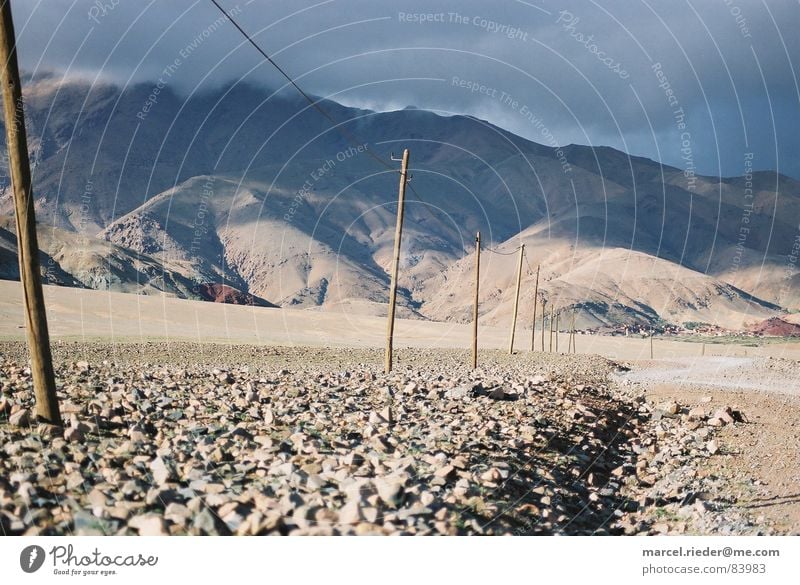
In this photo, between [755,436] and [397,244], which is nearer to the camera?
[755,436]

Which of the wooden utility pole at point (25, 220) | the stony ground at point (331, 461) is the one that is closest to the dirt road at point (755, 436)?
the stony ground at point (331, 461)

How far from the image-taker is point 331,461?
421 inches

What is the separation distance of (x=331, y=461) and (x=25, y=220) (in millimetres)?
5636

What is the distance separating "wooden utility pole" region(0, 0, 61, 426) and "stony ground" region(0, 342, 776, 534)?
0.58m

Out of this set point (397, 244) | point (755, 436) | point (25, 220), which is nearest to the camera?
point (25, 220)

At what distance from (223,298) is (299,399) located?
13310 centimetres

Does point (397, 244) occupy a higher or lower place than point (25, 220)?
higher

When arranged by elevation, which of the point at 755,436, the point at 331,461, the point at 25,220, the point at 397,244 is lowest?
the point at 755,436

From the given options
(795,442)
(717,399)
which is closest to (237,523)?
(795,442)

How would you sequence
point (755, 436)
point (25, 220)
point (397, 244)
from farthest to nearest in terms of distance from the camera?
point (397, 244), point (755, 436), point (25, 220)

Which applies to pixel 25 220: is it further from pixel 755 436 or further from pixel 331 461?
pixel 755 436

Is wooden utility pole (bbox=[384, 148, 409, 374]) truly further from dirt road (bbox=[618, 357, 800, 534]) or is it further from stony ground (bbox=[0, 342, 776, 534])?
dirt road (bbox=[618, 357, 800, 534])

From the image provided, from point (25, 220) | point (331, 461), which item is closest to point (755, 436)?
point (331, 461)
